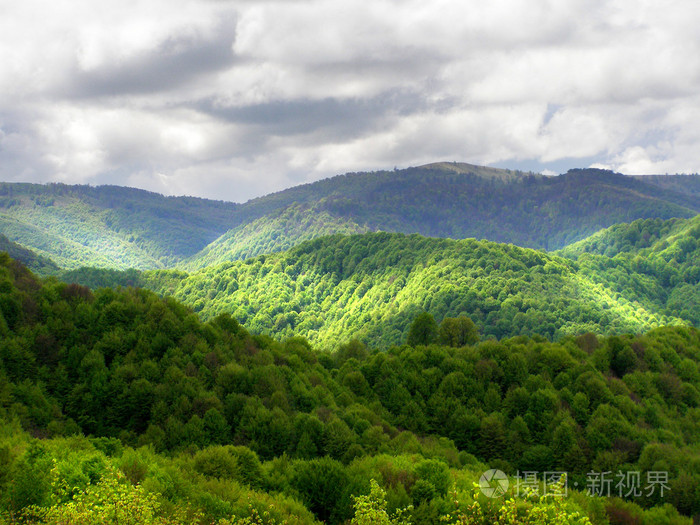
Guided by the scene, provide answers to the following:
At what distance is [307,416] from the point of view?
5712 cm

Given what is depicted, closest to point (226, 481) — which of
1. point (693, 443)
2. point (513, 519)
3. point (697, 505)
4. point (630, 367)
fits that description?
point (513, 519)

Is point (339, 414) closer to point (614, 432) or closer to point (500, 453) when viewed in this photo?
point (500, 453)

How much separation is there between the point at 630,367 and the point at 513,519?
75010 mm

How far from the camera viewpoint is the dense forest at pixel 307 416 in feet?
108

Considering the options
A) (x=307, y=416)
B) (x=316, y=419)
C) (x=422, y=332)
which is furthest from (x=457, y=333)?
(x=316, y=419)

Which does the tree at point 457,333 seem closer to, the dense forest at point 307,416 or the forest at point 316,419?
the forest at point 316,419

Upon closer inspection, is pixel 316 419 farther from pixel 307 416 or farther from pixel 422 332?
pixel 422 332

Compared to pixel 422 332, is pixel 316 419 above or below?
below

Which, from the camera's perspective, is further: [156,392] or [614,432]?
[614,432]

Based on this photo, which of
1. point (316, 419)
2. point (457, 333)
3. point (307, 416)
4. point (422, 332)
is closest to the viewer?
point (316, 419)

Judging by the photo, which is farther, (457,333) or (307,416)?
(457,333)

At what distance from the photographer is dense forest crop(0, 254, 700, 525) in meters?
33.1

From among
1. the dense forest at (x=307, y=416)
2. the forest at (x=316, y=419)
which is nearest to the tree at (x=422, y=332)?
the forest at (x=316, y=419)

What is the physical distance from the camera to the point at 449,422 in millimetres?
72125
